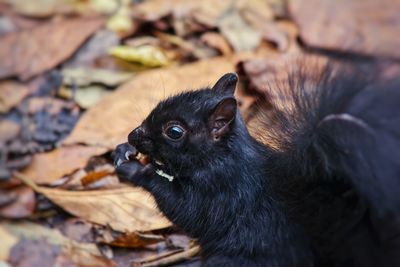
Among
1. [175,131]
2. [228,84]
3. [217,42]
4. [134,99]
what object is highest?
[228,84]

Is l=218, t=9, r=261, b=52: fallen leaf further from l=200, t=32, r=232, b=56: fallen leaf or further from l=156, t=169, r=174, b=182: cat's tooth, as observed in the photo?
l=156, t=169, r=174, b=182: cat's tooth

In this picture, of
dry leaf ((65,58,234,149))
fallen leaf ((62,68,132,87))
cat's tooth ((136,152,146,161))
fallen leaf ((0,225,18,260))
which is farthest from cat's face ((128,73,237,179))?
fallen leaf ((62,68,132,87))

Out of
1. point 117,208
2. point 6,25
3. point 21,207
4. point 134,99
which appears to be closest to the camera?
point 117,208

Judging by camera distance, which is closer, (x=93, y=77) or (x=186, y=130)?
(x=186, y=130)

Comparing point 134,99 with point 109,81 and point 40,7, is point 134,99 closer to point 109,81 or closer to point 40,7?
point 109,81

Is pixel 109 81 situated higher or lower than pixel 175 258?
higher

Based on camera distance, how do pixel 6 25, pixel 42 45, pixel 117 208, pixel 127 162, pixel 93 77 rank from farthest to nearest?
pixel 6 25
pixel 42 45
pixel 93 77
pixel 117 208
pixel 127 162

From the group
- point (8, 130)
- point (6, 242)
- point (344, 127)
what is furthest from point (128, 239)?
point (344, 127)

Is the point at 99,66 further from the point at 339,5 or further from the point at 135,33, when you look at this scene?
the point at 339,5
